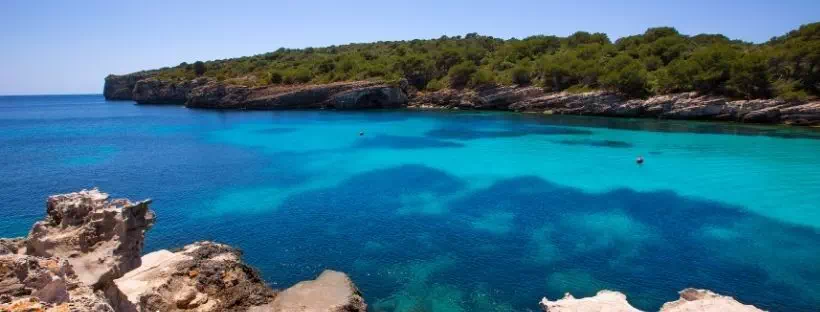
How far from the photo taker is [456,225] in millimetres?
18641

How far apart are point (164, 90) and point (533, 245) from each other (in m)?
90.0

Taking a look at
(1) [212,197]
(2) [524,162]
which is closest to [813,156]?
(2) [524,162]

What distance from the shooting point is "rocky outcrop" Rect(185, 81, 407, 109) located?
6950cm

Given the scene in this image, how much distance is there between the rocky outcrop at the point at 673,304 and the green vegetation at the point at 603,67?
4381 centimetres

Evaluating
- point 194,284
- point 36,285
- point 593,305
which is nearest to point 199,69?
point 194,284

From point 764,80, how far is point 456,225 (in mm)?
44166

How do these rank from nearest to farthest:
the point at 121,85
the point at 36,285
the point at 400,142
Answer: the point at 36,285, the point at 400,142, the point at 121,85

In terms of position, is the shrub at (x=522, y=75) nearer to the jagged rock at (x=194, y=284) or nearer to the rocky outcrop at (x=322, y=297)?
the rocky outcrop at (x=322, y=297)

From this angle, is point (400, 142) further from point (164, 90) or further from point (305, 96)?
point (164, 90)

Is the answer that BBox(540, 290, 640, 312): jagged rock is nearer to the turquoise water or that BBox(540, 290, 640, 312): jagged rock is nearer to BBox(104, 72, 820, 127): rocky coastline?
the turquoise water

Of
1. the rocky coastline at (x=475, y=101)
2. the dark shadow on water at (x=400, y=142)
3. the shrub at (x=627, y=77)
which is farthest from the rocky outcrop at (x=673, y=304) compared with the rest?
the shrub at (x=627, y=77)

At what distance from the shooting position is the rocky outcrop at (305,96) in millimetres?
69500

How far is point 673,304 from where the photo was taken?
11.2 metres

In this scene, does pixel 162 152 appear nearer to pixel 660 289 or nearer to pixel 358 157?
pixel 358 157
